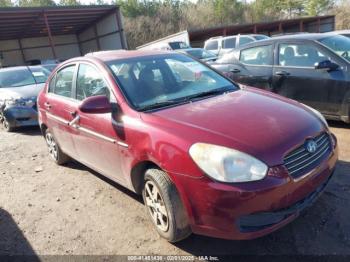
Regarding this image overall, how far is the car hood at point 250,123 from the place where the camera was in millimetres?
2604

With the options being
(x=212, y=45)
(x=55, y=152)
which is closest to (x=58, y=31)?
(x=212, y=45)

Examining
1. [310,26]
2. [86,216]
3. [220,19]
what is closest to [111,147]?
[86,216]

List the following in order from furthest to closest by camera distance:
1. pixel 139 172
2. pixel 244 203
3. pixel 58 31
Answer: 1. pixel 58 31
2. pixel 139 172
3. pixel 244 203

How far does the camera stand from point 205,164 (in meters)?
2.56

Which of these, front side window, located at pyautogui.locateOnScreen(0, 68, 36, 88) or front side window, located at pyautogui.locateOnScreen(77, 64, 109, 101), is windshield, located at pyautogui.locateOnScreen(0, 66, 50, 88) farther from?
front side window, located at pyautogui.locateOnScreen(77, 64, 109, 101)

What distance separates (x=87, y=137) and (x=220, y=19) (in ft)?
151

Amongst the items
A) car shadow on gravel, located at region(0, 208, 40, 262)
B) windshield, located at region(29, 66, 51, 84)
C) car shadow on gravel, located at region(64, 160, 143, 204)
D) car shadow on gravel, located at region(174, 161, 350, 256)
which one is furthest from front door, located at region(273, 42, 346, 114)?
windshield, located at region(29, 66, 51, 84)

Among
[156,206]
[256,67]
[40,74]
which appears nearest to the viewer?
[156,206]

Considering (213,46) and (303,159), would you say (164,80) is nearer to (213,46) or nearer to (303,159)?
(303,159)

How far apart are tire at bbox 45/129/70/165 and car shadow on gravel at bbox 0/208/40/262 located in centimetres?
145

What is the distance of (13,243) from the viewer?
11.5 ft

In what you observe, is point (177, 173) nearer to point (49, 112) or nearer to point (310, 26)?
point (49, 112)

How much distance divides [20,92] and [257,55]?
220 inches

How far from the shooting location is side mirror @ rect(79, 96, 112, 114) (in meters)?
3.31
